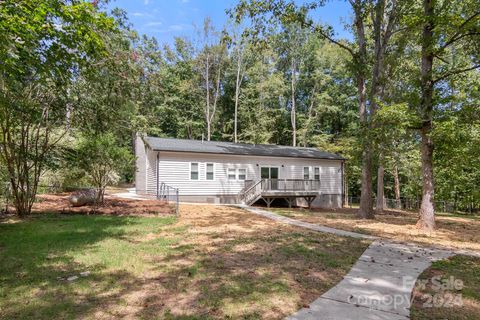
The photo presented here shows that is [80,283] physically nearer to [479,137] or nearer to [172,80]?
[479,137]

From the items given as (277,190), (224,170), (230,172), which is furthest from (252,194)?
(224,170)

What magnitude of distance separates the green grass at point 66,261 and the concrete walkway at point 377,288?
2.79 metres

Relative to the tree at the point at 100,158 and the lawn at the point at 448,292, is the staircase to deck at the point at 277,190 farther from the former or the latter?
the lawn at the point at 448,292

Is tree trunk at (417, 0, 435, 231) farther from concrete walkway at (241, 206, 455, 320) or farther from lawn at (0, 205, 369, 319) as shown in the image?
lawn at (0, 205, 369, 319)

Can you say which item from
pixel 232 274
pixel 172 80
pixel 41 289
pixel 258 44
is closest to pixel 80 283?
pixel 41 289

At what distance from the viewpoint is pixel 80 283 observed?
4254mm

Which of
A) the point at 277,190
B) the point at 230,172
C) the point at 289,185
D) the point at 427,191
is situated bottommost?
the point at 277,190

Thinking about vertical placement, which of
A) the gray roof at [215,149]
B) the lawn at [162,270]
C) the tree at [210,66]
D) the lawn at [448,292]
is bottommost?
the lawn at [448,292]

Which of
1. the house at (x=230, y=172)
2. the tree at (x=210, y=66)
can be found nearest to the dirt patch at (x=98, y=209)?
the house at (x=230, y=172)

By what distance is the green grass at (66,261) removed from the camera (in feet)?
11.9

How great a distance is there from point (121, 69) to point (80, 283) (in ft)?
24.6

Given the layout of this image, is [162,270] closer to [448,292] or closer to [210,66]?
[448,292]

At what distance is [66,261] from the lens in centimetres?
529

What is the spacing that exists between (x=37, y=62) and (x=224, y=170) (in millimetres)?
14527
